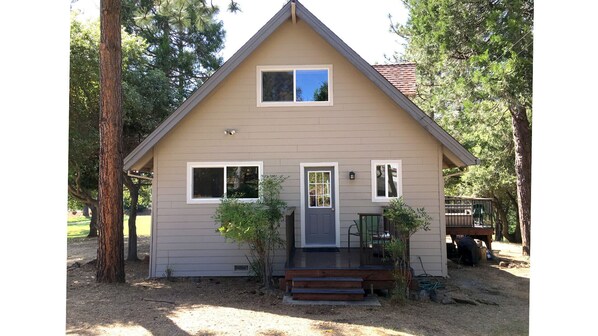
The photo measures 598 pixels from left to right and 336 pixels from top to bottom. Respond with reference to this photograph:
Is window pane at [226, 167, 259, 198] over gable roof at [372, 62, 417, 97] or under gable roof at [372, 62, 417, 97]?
under

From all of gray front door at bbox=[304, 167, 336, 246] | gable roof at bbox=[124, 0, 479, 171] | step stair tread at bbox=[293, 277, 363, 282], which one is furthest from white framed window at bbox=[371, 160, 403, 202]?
step stair tread at bbox=[293, 277, 363, 282]

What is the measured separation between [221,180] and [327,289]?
3694 millimetres

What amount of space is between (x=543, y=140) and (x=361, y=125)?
6.80m

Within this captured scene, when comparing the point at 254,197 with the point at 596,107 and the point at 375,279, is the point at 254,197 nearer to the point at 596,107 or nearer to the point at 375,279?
the point at 375,279

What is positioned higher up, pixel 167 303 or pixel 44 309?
pixel 44 309

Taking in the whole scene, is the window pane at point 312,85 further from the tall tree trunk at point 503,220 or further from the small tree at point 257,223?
the tall tree trunk at point 503,220

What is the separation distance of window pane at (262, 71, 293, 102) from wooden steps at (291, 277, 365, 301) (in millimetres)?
4273

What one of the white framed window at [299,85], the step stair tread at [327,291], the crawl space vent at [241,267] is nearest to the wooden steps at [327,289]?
the step stair tread at [327,291]

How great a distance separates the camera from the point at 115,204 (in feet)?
26.5

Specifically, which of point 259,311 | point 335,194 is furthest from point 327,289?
point 335,194

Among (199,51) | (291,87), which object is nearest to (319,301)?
(291,87)

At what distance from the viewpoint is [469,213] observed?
11.8m

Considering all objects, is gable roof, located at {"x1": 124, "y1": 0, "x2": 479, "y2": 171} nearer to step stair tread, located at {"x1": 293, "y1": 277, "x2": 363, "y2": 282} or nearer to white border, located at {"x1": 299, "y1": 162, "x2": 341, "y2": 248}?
white border, located at {"x1": 299, "y1": 162, "x2": 341, "y2": 248}

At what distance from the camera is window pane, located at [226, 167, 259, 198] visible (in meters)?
8.96
